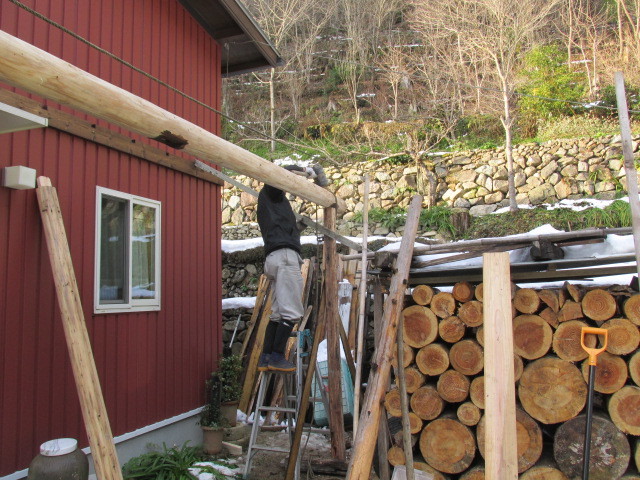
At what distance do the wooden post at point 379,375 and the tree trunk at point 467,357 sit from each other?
1053 millimetres

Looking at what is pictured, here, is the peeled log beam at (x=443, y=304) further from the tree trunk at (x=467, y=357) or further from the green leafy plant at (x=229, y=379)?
the green leafy plant at (x=229, y=379)

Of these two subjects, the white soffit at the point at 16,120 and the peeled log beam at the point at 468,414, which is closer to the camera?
the white soffit at the point at 16,120

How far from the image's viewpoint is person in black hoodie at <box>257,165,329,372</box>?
4512mm

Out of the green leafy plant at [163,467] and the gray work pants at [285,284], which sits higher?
the gray work pants at [285,284]

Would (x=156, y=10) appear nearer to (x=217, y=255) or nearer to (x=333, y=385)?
(x=217, y=255)

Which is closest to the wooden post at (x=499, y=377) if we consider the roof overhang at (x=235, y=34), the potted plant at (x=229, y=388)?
the potted plant at (x=229, y=388)

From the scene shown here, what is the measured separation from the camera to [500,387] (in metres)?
2.90

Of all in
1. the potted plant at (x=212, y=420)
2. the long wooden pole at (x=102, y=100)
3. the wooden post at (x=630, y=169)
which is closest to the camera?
the long wooden pole at (x=102, y=100)

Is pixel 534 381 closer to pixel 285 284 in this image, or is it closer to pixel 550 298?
pixel 550 298

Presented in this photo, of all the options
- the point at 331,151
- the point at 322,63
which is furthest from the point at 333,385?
the point at 322,63

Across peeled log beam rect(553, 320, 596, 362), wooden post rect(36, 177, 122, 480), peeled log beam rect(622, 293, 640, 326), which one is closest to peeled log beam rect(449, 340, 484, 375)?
peeled log beam rect(553, 320, 596, 362)

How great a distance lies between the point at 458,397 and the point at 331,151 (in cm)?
1422

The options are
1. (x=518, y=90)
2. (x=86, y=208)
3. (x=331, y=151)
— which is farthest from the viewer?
(x=331, y=151)

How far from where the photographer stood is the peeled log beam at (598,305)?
4035mm
